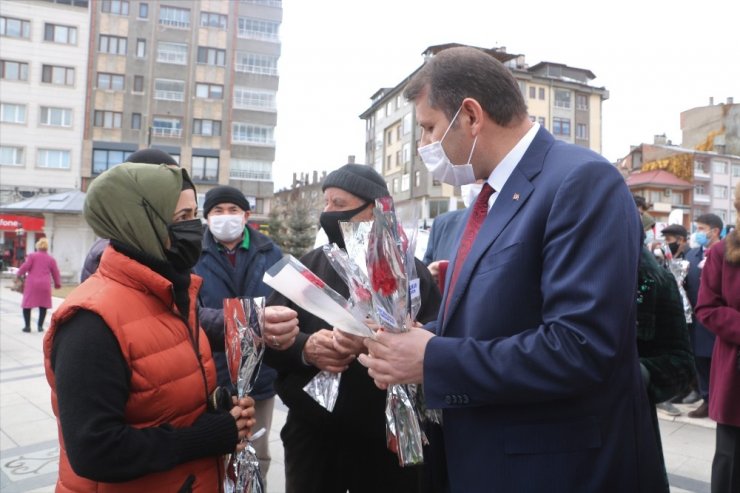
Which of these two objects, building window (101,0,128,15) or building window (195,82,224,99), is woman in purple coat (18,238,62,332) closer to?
building window (195,82,224,99)

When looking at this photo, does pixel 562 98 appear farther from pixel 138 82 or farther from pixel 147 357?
pixel 147 357

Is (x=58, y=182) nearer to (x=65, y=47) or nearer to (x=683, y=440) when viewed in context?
(x=65, y=47)

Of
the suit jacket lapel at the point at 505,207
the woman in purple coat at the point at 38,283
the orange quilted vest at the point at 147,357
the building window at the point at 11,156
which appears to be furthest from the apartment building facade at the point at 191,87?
the suit jacket lapel at the point at 505,207

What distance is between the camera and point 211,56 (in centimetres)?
4262

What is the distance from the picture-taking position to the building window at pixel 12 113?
3753cm

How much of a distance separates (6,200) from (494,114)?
141ft

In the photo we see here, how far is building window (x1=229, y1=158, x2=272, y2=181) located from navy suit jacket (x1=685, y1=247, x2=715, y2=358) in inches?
1547

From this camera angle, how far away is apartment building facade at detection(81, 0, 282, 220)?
4003 centimetres

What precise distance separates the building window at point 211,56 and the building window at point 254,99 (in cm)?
244

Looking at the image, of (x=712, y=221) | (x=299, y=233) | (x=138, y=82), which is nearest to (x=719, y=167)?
(x=299, y=233)

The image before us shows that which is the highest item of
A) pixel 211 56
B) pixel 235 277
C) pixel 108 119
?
pixel 211 56

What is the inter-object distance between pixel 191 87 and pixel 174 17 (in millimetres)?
5700

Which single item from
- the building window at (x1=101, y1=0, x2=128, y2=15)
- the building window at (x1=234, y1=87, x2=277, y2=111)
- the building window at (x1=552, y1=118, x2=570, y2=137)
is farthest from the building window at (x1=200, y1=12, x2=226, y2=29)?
the building window at (x1=552, y1=118, x2=570, y2=137)

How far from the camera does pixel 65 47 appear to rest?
39250 millimetres
